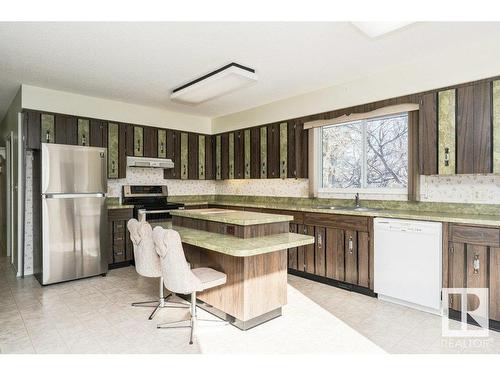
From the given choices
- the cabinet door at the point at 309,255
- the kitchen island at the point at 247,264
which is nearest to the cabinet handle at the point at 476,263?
the kitchen island at the point at 247,264

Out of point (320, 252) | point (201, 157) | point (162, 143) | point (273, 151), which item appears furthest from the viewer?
point (201, 157)

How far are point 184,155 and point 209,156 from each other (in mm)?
606

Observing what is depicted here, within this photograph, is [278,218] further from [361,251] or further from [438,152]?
[438,152]

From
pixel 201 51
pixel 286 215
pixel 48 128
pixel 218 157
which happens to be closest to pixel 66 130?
pixel 48 128

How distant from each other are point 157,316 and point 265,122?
3615 millimetres

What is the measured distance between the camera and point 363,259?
3.65m

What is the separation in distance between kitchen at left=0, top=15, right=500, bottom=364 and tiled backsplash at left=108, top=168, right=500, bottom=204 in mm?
19

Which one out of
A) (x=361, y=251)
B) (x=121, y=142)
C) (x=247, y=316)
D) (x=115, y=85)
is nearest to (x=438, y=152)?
(x=361, y=251)

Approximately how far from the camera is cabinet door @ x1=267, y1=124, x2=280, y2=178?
5.17 meters

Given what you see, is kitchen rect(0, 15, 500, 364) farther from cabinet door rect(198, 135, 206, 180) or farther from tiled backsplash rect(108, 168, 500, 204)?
cabinet door rect(198, 135, 206, 180)

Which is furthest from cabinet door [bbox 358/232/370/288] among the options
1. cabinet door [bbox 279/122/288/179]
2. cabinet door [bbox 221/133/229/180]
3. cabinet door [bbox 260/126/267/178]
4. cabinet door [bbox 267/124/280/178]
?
cabinet door [bbox 221/133/229/180]

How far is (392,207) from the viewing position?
396 cm

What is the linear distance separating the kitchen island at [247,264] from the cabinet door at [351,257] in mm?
A: 1073

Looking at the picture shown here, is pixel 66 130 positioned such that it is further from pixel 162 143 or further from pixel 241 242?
pixel 241 242
